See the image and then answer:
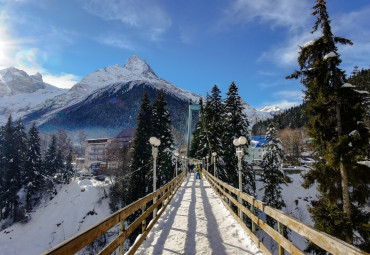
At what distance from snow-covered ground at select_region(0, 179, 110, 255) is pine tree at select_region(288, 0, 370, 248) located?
112ft

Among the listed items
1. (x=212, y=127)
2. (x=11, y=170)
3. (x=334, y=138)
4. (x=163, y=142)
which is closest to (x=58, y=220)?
(x=11, y=170)

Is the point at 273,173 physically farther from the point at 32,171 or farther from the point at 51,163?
the point at 51,163

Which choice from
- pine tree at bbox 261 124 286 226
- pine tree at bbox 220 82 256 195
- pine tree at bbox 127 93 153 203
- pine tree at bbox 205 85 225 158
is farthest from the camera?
pine tree at bbox 205 85 225 158

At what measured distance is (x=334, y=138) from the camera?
1028 cm

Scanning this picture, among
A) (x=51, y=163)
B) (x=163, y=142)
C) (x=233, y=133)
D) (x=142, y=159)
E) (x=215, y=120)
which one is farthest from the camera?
(x=51, y=163)

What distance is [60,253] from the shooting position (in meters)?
1.85

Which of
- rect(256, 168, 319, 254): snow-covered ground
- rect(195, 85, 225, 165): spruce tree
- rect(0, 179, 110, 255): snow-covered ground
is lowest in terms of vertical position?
rect(0, 179, 110, 255): snow-covered ground

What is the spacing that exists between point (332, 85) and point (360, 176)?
4495 millimetres

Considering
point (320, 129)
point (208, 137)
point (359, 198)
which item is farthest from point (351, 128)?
point (208, 137)

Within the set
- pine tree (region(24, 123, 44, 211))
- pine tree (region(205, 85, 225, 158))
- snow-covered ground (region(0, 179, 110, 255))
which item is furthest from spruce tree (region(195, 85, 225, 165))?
pine tree (region(24, 123, 44, 211))

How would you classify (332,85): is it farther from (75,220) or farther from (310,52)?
(75,220)

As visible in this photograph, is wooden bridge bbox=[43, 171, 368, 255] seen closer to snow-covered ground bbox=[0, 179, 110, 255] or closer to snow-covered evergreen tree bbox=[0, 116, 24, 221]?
snow-covered ground bbox=[0, 179, 110, 255]

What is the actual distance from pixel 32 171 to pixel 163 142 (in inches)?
1045

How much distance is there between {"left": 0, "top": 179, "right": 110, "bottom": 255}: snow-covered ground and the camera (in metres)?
30.8
